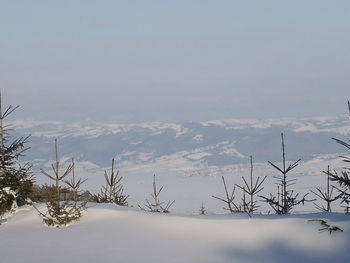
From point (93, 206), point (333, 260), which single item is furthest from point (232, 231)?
point (93, 206)

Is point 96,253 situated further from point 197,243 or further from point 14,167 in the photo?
point 14,167

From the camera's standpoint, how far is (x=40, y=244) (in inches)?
340

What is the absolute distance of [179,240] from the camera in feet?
27.6

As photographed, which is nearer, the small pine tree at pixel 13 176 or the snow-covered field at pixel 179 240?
the snow-covered field at pixel 179 240

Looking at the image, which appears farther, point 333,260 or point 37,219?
point 37,219

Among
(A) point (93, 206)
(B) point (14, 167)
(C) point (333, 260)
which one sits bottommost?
(C) point (333, 260)

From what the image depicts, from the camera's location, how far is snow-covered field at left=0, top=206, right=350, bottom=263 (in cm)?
773

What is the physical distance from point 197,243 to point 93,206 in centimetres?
269

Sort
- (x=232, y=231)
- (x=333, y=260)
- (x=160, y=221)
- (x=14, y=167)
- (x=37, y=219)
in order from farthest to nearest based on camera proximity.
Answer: (x=14, y=167)
(x=37, y=219)
(x=160, y=221)
(x=232, y=231)
(x=333, y=260)

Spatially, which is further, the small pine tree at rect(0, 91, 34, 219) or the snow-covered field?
the small pine tree at rect(0, 91, 34, 219)

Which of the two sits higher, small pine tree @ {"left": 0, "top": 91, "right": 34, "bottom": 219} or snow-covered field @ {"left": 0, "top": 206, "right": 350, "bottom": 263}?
small pine tree @ {"left": 0, "top": 91, "right": 34, "bottom": 219}

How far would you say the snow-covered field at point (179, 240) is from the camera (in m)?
7.73

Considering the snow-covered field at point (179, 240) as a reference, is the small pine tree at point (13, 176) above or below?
above

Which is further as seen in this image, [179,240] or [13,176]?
[13,176]
